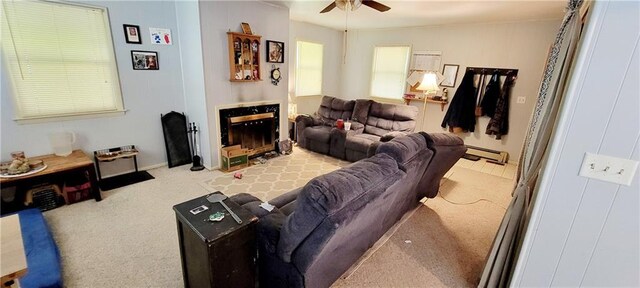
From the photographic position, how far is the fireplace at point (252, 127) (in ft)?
12.9

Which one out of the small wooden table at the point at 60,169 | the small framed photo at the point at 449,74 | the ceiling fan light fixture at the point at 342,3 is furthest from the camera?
the small framed photo at the point at 449,74

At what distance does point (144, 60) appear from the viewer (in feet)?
11.4

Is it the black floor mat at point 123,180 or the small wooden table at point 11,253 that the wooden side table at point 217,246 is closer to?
the small wooden table at point 11,253

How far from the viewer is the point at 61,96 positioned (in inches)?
118

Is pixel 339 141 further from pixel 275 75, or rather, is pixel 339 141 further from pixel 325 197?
pixel 325 197

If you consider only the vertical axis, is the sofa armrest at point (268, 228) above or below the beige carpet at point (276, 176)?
above

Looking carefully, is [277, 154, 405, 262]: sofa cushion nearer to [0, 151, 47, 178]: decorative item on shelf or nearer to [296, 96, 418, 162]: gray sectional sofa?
[296, 96, 418, 162]: gray sectional sofa

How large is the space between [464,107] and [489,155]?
99 cm

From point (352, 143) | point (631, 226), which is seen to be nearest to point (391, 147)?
point (631, 226)

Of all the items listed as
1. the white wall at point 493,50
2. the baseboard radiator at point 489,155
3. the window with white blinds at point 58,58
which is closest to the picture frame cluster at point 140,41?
the window with white blinds at point 58,58

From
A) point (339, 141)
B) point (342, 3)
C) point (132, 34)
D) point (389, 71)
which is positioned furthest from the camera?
point (389, 71)

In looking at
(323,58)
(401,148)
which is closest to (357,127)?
(323,58)

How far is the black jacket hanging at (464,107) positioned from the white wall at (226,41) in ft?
10.7

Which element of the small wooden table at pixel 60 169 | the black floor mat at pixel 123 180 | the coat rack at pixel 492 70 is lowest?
the black floor mat at pixel 123 180
